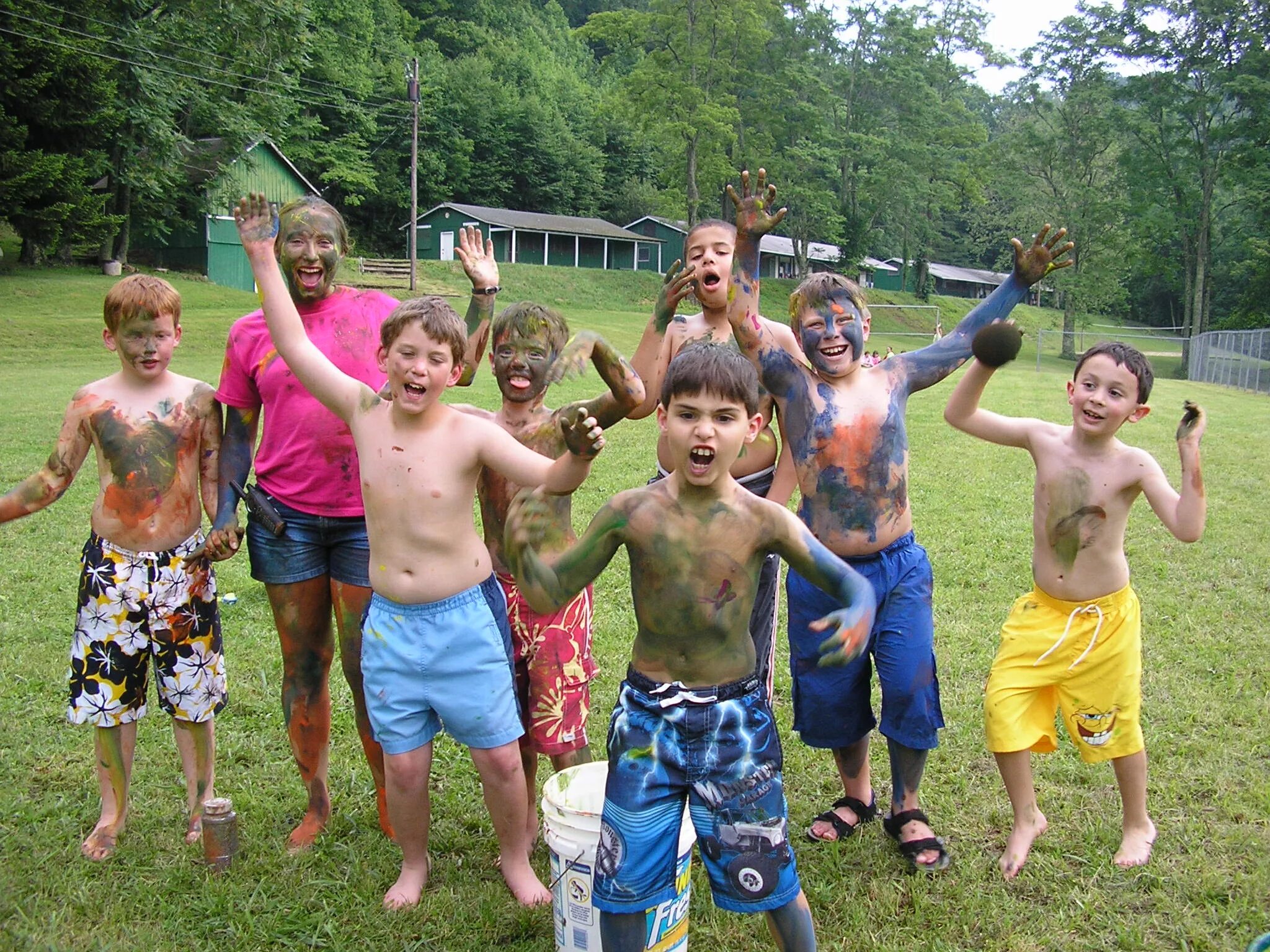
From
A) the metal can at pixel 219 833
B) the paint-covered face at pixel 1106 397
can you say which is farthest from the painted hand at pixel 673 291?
the metal can at pixel 219 833

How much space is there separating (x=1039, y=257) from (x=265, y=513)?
2.99 m

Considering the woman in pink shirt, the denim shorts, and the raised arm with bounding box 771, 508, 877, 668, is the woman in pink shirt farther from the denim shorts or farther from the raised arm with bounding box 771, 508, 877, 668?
the raised arm with bounding box 771, 508, 877, 668

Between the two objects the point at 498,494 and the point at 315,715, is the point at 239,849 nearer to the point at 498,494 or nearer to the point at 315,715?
the point at 315,715

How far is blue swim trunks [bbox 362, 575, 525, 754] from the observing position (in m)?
3.12

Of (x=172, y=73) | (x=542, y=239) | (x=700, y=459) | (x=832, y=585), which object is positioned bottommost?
(x=832, y=585)

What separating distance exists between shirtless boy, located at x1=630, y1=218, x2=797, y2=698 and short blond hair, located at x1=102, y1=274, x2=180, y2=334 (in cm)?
176

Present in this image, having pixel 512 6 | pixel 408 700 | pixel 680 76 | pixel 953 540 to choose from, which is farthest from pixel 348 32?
pixel 408 700

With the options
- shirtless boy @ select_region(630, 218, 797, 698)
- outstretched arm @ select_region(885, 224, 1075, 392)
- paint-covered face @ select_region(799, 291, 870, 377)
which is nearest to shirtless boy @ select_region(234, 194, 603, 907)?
shirtless boy @ select_region(630, 218, 797, 698)

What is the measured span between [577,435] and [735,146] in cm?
4935

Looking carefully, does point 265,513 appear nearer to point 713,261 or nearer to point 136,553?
point 136,553

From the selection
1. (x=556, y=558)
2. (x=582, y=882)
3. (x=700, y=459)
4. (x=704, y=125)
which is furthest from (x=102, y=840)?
(x=704, y=125)

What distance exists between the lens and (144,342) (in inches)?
141

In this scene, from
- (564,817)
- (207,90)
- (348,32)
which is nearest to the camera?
(564,817)

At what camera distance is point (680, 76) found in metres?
45.2
